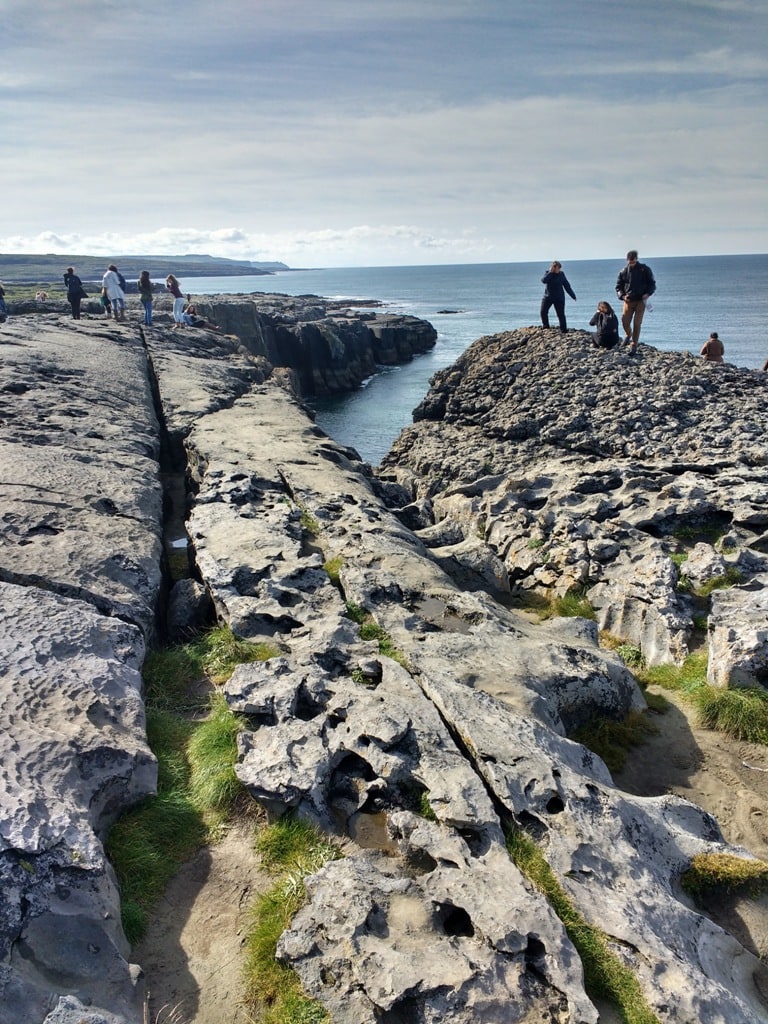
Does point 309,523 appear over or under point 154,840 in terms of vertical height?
over

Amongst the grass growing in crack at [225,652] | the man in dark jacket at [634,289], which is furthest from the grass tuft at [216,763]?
the man in dark jacket at [634,289]

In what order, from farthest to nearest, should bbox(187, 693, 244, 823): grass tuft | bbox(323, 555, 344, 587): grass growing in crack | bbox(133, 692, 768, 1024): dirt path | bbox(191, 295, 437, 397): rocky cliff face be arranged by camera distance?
bbox(191, 295, 437, 397): rocky cliff face < bbox(323, 555, 344, 587): grass growing in crack < bbox(187, 693, 244, 823): grass tuft < bbox(133, 692, 768, 1024): dirt path

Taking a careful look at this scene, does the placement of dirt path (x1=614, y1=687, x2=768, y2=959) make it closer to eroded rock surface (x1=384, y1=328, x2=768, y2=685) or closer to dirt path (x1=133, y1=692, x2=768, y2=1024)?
dirt path (x1=133, y1=692, x2=768, y2=1024)

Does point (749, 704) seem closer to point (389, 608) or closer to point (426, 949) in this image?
point (389, 608)

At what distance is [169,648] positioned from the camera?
9.18m

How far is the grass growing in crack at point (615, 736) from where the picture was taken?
26.2ft

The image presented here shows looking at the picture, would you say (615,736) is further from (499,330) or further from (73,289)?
(499,330)

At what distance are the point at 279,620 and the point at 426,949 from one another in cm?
484

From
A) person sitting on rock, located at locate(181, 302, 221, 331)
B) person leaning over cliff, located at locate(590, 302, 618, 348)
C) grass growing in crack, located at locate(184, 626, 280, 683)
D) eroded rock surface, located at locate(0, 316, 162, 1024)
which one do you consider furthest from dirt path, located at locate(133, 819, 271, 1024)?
A: person sitting on rock, located at locate(181, 302, 221, 331)

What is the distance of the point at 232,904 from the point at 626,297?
22.9 metres

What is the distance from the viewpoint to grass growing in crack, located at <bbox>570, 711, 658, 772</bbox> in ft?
26.2

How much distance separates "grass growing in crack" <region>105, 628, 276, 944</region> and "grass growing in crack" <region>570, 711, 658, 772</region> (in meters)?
3.97

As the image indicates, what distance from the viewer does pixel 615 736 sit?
8266 millimetres

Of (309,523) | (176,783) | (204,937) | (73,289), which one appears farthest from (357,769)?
(73,289)
